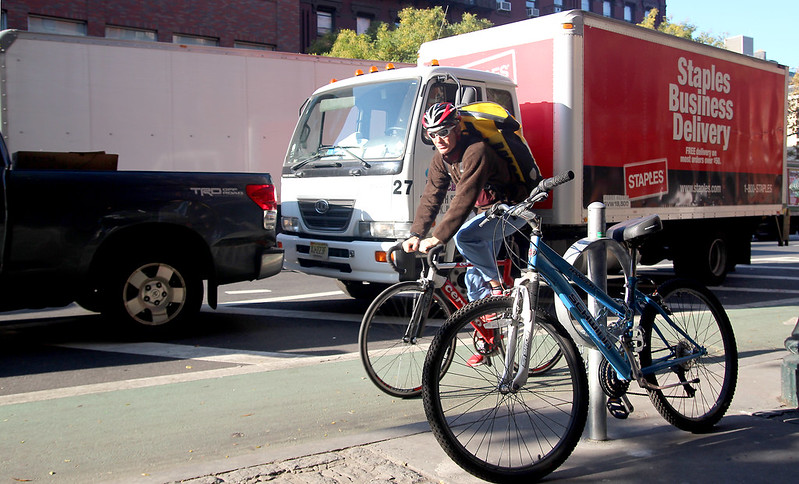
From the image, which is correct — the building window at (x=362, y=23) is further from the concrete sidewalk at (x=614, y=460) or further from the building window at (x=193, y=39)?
the concrete sidewalk at (x=614, y=460)

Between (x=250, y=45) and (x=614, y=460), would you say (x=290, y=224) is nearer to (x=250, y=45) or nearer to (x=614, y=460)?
(x=614, y=460)

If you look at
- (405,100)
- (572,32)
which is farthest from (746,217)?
(405,100)

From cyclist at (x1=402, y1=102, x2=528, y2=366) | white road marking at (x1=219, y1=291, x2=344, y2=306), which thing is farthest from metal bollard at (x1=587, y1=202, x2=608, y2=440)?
white road marking at (x1=219, y1=291, x2=344, y2=306)

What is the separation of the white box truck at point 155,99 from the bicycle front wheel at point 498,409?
10389mm

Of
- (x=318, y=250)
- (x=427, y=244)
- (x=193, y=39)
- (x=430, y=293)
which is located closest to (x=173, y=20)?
(x=193, y=39)

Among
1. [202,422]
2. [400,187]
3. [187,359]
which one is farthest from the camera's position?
[400,187]

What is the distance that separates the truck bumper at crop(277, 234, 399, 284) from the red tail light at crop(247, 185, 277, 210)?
818mm

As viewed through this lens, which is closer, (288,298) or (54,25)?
(288,298)

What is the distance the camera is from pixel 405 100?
7.88 m

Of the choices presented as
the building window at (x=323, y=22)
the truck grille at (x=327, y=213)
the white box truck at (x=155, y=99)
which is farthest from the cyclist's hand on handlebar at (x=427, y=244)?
the building window at (x=323, y=22)

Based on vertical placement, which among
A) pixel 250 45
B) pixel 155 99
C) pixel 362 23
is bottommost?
pixel 155 99

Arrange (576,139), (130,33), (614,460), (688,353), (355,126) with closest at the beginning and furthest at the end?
(614,460), (688,353), (355,126), (576,139), (130,33)

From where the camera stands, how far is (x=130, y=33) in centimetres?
2677

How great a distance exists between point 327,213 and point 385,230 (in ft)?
2.66
